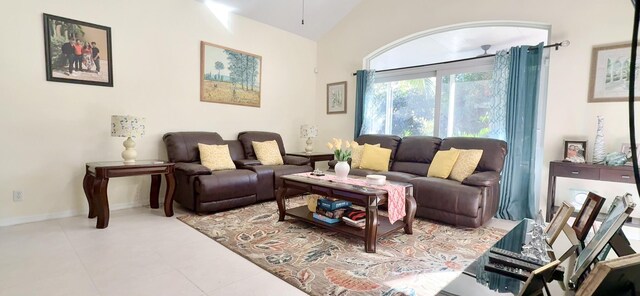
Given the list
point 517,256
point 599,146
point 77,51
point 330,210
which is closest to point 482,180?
point 599,146

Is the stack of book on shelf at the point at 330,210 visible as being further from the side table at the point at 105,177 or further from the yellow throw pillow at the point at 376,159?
the side table at the point at 105,177

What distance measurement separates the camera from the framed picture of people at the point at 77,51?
126 inches

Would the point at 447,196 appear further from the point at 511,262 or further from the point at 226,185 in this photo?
the point at 226,185

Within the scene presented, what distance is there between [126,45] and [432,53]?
176 inches

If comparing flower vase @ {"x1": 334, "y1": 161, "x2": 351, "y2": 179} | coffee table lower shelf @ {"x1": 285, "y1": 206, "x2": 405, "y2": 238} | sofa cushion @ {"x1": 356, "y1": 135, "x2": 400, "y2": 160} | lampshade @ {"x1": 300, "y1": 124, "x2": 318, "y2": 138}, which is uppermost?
lampshade @ {"x1": 300, "y1": 124, "x2": 318, "y2": 138}

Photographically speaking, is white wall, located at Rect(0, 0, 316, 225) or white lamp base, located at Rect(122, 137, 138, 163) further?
white lamp base, located at Rect(122, 137, 138, 163)

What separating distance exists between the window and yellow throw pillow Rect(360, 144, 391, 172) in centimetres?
90

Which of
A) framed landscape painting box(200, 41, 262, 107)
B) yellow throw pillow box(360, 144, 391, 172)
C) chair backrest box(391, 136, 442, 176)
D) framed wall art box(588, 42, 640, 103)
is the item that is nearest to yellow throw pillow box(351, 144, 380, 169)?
yellow throw pillow box(360, 144, 391, 172)

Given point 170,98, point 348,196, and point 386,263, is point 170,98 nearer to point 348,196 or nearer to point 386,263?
point 348,196

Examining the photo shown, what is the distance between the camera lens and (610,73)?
10.6 ft

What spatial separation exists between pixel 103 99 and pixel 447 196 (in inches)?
162

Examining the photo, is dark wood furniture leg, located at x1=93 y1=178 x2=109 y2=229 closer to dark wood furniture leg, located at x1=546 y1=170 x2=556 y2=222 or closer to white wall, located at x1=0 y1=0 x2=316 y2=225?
white wall, located at x1=0 y1=0 x2=316 y2=225

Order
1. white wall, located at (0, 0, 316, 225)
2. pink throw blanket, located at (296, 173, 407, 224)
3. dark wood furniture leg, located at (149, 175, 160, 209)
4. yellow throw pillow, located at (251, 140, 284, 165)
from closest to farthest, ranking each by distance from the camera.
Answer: pink throw blanket, located at (296, 173, 407, 224) → white wall, located at (0, 0, 316, 225) → dark wood furniture leg, located at (149, 175, 160, 209) → yellow throw pillow, located at (251, 140, 284, 165)

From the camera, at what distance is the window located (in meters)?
4.21
